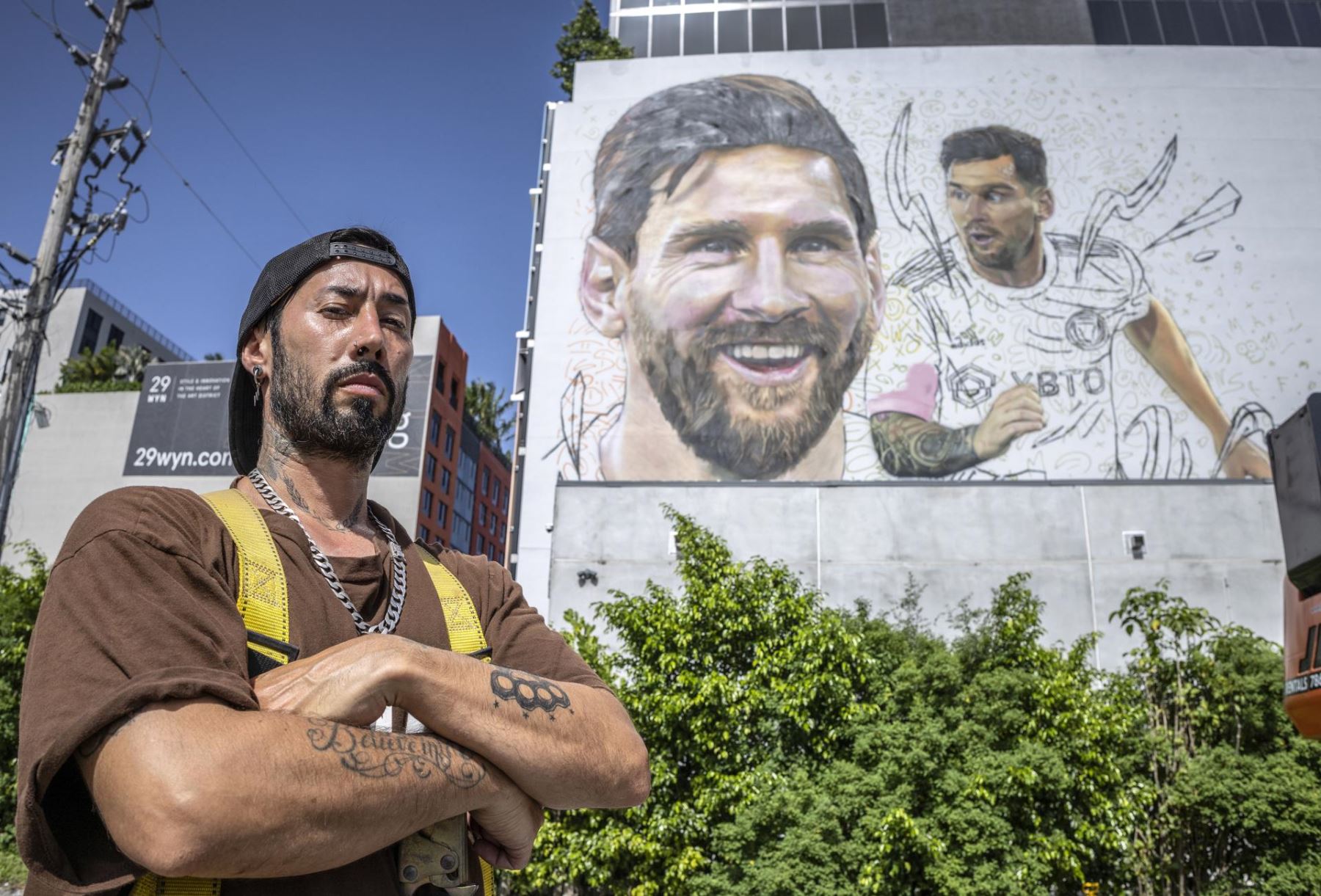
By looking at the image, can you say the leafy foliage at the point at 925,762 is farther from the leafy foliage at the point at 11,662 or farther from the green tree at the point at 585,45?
the green tree at the point at 585,45

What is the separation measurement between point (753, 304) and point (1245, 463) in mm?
15581

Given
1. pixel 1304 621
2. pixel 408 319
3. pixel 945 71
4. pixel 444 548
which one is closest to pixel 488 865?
pixel 444 548

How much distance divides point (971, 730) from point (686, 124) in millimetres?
24077

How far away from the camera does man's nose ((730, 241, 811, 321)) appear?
2925cm

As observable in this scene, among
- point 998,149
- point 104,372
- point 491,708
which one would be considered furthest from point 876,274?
point 104,372

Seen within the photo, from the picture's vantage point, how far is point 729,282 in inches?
1171

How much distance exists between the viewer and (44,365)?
70.9 m

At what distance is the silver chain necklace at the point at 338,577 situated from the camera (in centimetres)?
183

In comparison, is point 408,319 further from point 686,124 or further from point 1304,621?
point 686,124

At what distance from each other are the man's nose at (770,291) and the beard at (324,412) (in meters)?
27.7

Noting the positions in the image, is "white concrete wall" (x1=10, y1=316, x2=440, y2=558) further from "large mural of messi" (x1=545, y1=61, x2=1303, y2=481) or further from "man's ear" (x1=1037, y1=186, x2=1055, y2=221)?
"man's ear" (x1=1037, y1=186, x2=1055, y2=221)

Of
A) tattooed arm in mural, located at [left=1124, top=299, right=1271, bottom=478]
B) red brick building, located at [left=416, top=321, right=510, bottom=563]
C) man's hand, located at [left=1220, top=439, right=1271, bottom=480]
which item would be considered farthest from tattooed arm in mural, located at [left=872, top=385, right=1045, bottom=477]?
red brick building, located at [left=416, top=321, right=510, bottom=563]

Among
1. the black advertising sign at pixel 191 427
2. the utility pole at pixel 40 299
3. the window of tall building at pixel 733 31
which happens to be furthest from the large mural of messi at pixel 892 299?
the black advertising sign at pixel 191 427

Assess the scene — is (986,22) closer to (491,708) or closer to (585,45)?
(585,45)
